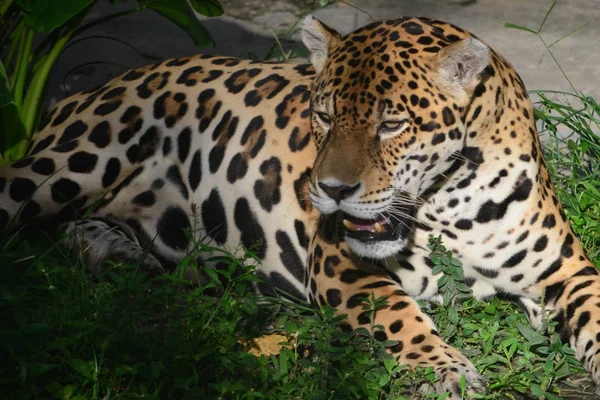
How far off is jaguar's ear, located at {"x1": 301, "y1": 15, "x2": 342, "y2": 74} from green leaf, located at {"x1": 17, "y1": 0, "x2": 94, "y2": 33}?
1.26 metres

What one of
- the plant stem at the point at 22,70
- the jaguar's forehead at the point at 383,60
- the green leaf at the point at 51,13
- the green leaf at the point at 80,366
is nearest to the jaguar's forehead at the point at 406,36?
the jaguar's forehead at the point at 383,60

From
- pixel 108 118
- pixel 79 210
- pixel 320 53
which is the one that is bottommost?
pixel 79 210

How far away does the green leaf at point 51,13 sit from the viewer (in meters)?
5.77

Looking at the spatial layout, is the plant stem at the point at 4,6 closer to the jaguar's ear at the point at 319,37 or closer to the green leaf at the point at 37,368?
the jaguar's ear at the point at 319,37

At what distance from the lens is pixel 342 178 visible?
481 centimetres

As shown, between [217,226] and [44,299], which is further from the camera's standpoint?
[217,226]

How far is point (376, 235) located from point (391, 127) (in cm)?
57

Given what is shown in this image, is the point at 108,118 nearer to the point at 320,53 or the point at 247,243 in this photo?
the point at 247,243

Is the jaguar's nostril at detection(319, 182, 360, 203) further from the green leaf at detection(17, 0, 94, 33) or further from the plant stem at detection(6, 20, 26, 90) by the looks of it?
the plant stem at detection(6, 20, 26, 90)

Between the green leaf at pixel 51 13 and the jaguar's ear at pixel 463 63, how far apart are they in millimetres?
2039

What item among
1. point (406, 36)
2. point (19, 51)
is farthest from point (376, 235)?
point (19, 51)

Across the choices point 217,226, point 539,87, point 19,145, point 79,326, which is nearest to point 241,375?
point 79,326

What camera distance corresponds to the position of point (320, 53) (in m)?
5.42

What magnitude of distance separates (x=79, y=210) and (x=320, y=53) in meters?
1.86
